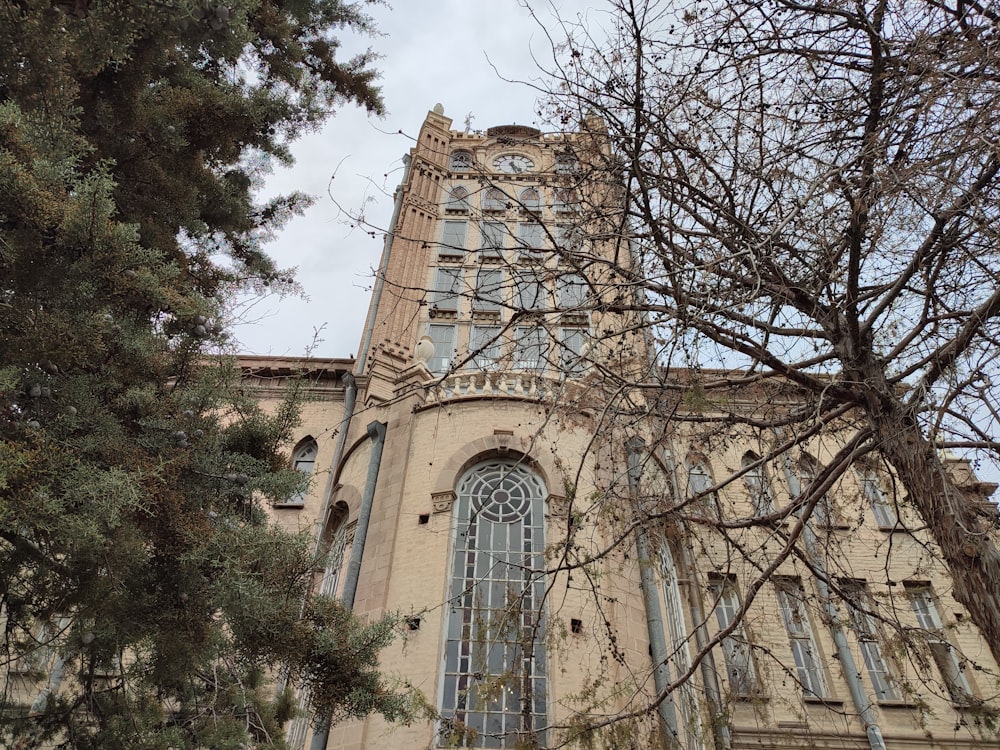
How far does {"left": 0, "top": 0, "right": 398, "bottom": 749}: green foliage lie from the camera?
486 centimetres

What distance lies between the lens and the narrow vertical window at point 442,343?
1683 centimetres

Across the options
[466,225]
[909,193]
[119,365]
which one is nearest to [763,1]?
[909,193]

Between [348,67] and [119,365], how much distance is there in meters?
5.62

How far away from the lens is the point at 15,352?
5008mm

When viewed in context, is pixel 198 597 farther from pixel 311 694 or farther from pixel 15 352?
pixel 15 352

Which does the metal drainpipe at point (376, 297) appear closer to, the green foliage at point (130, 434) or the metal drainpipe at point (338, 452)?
the metal drainpipe at point (338, 452)

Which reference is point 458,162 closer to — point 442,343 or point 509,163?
point 509,163

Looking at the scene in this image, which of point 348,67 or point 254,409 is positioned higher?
point 348,67

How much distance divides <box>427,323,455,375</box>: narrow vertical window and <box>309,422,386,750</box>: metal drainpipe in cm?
399

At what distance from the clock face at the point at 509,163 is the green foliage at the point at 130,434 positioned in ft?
53.5

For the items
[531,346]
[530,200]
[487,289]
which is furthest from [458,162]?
[531,346]

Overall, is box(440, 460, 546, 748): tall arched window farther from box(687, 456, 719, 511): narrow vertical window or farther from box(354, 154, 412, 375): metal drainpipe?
box(354, 154, 412, 375): metal drainpipe

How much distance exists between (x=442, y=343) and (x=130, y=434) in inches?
468

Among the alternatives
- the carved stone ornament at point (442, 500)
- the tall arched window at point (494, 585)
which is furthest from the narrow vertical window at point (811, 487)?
the carved stone ornament at point (442, 500)
